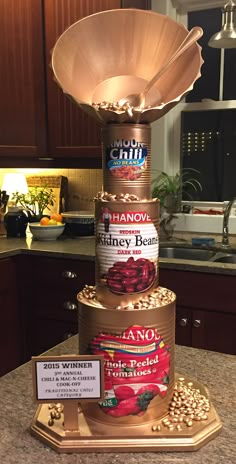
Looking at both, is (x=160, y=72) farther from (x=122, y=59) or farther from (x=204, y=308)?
(x=204, y=308)

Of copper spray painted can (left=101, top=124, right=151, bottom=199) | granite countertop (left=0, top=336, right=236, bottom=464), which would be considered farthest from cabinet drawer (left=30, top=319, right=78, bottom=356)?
copper spray painted can (left=101, top=124, right=151, bottom=199)

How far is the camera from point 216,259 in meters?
2.42

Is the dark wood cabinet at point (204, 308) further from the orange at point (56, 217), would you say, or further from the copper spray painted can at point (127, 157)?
the copper spray painted can at point (127, 157)

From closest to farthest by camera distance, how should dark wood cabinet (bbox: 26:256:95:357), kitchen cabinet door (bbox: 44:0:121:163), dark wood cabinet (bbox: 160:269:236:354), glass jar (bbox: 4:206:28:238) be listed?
dark wood cabinet (bbox: 160:269:236:354)
dark wood cabinet (bbox: 26:256:95:357)
kitchen cabinet door (bbox: 44:0:121:163)
glass jar (bbox: 4:206:28:238)

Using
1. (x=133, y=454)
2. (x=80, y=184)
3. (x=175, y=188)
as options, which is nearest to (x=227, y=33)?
(x=175, y=188)

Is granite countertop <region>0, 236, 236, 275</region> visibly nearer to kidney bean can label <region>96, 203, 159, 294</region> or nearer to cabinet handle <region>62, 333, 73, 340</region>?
cabinet handle <region>62, 333, 73, 340</region>

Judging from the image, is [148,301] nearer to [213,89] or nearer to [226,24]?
[226,24]

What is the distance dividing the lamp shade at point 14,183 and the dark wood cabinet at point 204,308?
1.27m

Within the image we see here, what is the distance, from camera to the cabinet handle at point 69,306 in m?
2.39

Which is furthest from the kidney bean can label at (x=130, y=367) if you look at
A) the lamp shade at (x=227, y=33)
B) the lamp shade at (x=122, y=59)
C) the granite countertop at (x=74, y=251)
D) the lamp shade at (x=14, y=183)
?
the lamp shade at (x=14, y=183)

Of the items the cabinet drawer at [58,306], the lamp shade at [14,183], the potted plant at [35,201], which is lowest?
the cabinet drawer at [58,306]

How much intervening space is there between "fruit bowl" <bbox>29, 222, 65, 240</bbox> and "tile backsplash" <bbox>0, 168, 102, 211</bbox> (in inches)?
14.6

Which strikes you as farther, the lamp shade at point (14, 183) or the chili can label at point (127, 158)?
the lamp shade at point (14, 183)

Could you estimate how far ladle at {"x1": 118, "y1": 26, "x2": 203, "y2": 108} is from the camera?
840mm
